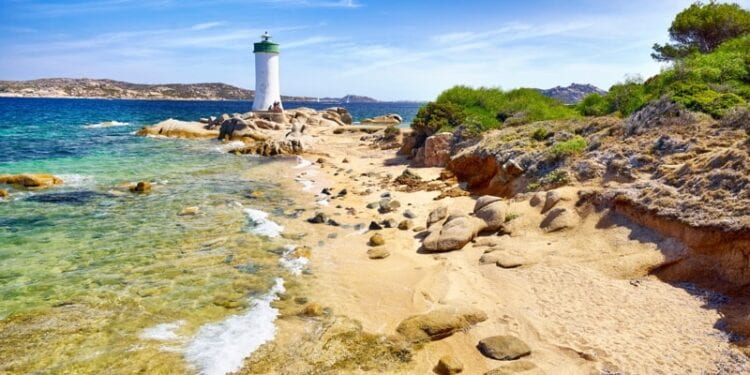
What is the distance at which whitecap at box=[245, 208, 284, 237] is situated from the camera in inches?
518

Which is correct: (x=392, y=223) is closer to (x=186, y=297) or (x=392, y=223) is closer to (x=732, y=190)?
(x=186, y=297)

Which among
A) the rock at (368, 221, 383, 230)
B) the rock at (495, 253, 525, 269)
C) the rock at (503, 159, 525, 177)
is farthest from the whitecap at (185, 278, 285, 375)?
the rock at (503, 159, 525, 177)

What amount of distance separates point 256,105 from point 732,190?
50.1 m

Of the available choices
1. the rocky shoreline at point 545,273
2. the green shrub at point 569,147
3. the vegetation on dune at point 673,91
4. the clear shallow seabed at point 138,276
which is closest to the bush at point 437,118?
the vegetation on dune at point 673,91

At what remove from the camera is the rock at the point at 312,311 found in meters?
8.31

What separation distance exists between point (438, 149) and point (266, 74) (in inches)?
1381

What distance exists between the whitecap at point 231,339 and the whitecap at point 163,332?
0.40 m

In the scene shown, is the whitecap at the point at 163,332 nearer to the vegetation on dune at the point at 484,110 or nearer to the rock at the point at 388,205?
the rock at the point at 388,205

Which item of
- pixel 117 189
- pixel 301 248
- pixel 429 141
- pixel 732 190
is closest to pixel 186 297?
pixel 301 248

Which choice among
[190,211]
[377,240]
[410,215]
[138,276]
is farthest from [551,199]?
[190,211]

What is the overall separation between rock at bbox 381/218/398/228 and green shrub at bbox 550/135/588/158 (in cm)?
529

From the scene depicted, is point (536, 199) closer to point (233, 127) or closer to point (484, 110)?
point (484, 110)

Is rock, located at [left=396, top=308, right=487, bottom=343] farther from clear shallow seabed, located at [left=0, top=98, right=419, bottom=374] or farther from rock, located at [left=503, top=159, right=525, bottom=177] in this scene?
rock, located at [left=503, top=159, right=525, bottom=177]

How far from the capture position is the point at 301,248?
1183 centimetres
